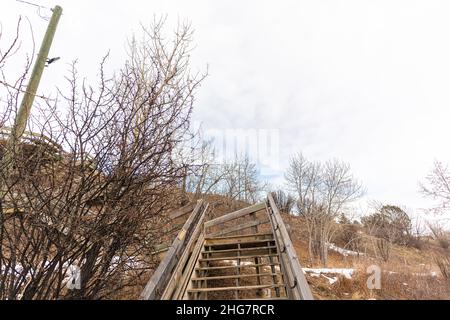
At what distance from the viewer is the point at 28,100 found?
4.08 m

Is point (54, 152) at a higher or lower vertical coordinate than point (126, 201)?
higher

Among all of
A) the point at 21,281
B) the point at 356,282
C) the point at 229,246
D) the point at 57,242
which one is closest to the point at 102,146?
the point at 57,242

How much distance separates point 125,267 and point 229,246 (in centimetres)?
253

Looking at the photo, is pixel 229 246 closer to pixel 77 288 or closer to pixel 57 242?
pixel 77 288

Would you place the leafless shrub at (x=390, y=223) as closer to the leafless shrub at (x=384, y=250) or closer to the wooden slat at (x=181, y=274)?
the leafless shrub at (x=384, y=250)

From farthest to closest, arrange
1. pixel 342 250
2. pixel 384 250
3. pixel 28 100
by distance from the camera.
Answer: pixel 342 250 < pixel 384 250 < pixel 28 100

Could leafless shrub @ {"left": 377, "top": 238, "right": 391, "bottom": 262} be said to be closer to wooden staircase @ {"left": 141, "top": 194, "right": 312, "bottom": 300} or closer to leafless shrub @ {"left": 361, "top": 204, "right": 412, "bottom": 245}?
leafless shrub @ {"left": 361, "top": 204, "right": 412, "bottom": 245}

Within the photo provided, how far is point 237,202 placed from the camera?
2158 cm

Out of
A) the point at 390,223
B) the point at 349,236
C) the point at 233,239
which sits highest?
the point at 390,223

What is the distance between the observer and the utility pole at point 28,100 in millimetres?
2863

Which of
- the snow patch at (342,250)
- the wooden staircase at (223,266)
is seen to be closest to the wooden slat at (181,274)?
the wooden staircase at (223,266)

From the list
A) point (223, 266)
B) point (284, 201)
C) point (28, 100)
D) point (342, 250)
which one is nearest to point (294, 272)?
point (223, 266)

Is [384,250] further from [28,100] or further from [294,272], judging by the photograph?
[28,100]
